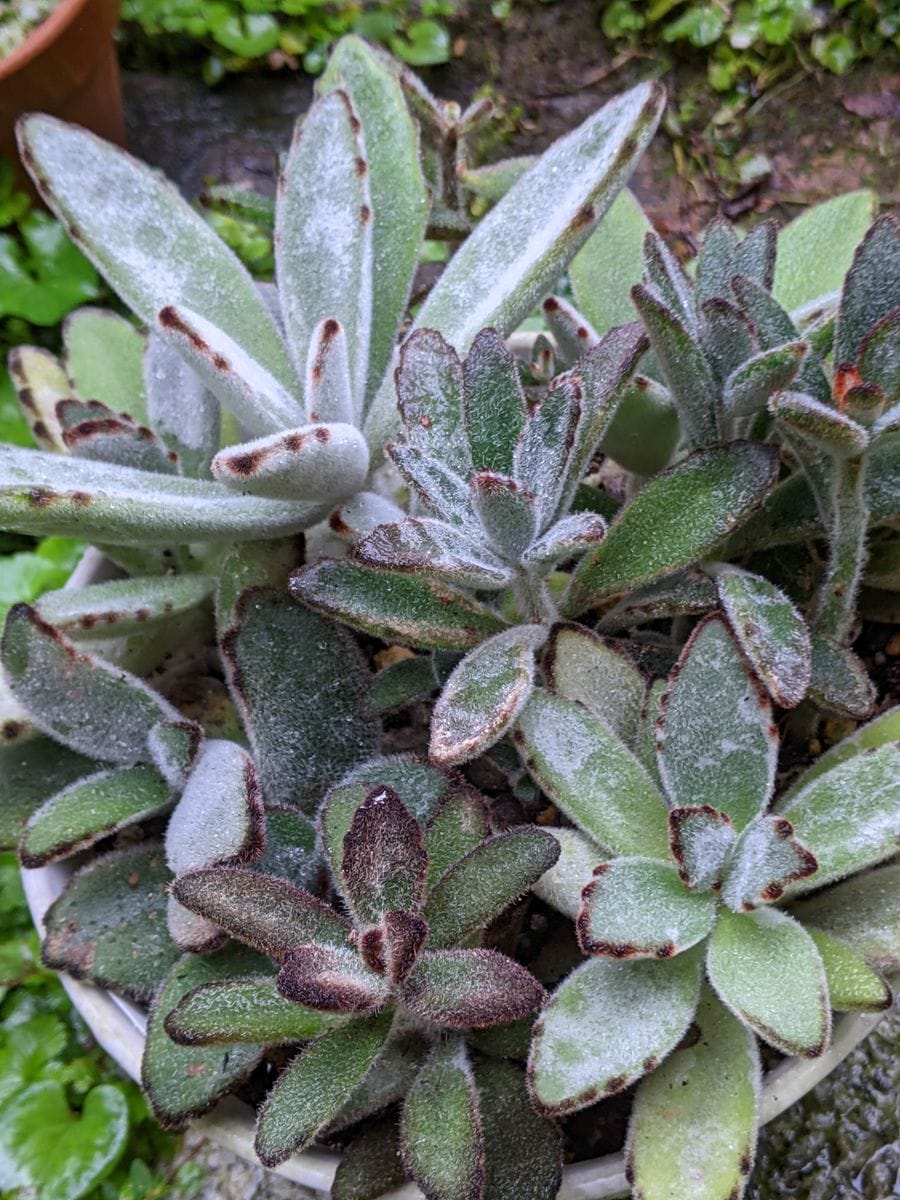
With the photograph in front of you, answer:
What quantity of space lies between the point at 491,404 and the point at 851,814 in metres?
0.35

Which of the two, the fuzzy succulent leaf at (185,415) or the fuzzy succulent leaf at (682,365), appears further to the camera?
the fuzzy succulent leaf at (185,415)

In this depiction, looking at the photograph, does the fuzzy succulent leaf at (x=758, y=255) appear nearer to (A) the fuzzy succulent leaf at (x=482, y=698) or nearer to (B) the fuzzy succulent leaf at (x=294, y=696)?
(A) the fuzzy succulent leaf at (x=482, y=698)

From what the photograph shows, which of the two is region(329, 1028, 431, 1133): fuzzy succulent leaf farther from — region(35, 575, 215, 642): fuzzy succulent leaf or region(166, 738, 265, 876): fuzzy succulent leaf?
region(35, 575, 215, 642): fuzzy succulent leaf

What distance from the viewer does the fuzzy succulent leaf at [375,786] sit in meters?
0.74

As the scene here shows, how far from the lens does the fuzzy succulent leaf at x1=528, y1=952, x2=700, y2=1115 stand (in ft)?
2.04

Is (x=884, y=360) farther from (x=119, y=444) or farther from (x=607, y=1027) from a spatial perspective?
(x=119, y=444)

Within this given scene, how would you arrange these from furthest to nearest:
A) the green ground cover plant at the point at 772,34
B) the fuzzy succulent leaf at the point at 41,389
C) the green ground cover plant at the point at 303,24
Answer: the green ground cover plant at the point at 303,24, the green ground cover plant at the point at 772,34, the fuzzy succulent leaf at the point at 41,389

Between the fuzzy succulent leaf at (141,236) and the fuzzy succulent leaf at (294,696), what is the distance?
23cm

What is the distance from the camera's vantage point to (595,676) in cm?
77

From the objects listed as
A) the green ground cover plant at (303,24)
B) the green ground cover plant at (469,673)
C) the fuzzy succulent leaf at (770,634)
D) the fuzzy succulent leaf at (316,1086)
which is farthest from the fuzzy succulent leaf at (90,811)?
the green ground cover plant at (303,24)

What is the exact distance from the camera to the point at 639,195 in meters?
1.89

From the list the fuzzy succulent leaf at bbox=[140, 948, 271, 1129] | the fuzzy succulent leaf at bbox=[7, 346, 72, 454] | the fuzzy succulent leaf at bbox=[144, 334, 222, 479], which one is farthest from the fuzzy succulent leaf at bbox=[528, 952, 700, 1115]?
the fuzzy succulent leaf at bbox=[7, 346, 72, 454]

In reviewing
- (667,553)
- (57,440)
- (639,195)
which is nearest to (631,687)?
(667,553)

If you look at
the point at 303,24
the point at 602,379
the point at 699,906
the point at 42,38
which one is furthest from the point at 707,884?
the point at 303,24
